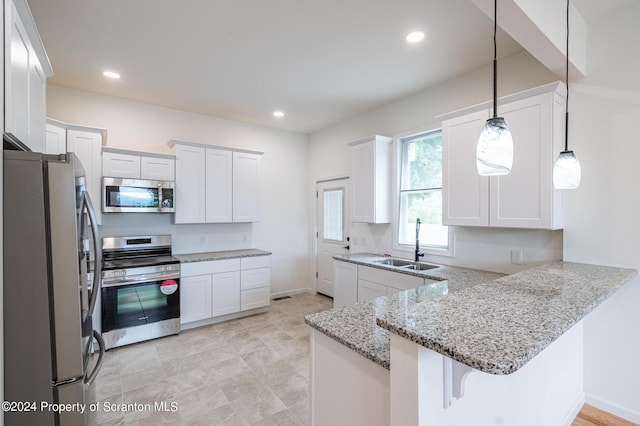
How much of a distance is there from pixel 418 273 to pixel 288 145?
3.51m

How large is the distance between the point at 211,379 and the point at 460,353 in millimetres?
2555

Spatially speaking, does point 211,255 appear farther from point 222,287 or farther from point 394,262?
point 394,262

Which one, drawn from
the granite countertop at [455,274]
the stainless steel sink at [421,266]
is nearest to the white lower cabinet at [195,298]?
the granite countertop at [455,274]

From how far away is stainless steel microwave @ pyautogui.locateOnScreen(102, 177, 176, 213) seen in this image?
11.1 feet

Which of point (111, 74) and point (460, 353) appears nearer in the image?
point (460, 353)

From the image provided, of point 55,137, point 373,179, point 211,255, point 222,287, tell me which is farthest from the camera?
point 211,255

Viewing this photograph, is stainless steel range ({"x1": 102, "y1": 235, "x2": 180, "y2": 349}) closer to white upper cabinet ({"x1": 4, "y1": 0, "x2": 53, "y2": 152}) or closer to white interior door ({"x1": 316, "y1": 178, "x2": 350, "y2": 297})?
white upper cabinet ({"x1": 4, "y1": 0, "x2": 53, "y2": 152})

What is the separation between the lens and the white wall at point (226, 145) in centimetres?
367

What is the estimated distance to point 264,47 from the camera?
266cm

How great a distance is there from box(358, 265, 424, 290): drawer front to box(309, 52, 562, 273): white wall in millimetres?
657

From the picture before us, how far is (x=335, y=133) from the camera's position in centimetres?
495

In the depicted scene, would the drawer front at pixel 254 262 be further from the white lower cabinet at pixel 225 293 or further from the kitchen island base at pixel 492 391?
the kitchen island base at pixel 492 391

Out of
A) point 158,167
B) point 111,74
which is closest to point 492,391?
point 158,167

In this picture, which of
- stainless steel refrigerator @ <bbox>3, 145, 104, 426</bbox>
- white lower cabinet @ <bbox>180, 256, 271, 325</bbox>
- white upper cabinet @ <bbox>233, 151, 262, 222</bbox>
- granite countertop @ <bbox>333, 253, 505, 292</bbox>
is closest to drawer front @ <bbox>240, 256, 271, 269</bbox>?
white lower cabinet @ <bbox>180, 256, 271, 325</bbox>
